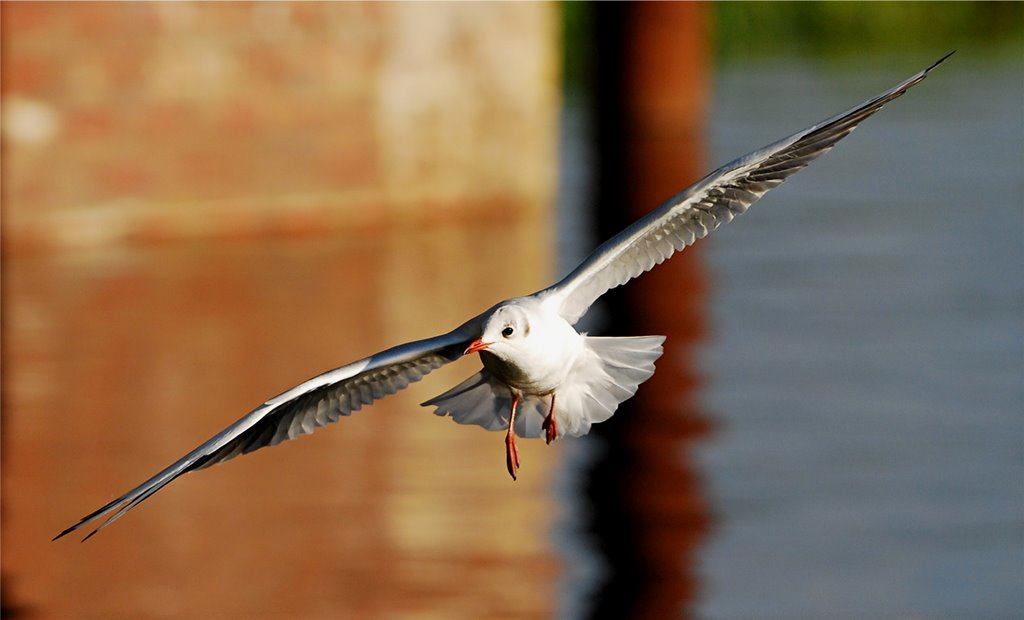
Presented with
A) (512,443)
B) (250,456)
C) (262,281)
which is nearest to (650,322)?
(262,281)

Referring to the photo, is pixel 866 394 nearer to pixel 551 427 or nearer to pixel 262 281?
pixel 551 427

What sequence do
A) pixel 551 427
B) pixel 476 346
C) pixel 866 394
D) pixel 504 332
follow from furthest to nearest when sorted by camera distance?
pixel 866 394
pixel 551 427
pixel 504 332
pixel 476 346

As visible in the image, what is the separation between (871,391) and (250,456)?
12.1 feet

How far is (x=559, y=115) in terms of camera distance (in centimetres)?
2934

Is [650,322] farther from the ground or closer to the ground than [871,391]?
farther from the ground

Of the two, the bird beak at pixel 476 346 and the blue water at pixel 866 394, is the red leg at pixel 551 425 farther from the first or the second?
the blue water at pixel 866 394

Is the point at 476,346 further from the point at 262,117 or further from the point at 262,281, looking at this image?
the point at 262,117

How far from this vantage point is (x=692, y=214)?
730 cm

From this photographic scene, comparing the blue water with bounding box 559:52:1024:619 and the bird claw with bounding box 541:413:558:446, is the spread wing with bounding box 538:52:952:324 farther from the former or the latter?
the blue water with bounding box 559:52:1024:619

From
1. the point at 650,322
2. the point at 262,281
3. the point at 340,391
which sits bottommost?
the point at 650,322

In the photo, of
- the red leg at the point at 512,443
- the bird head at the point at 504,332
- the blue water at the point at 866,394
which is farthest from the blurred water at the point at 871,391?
the bird head at the point at 504,332

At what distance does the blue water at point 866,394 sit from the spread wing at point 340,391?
1.62 m

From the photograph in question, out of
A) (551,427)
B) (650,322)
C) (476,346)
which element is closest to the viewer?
(476,346)

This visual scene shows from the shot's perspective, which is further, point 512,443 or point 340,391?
point 340,391
